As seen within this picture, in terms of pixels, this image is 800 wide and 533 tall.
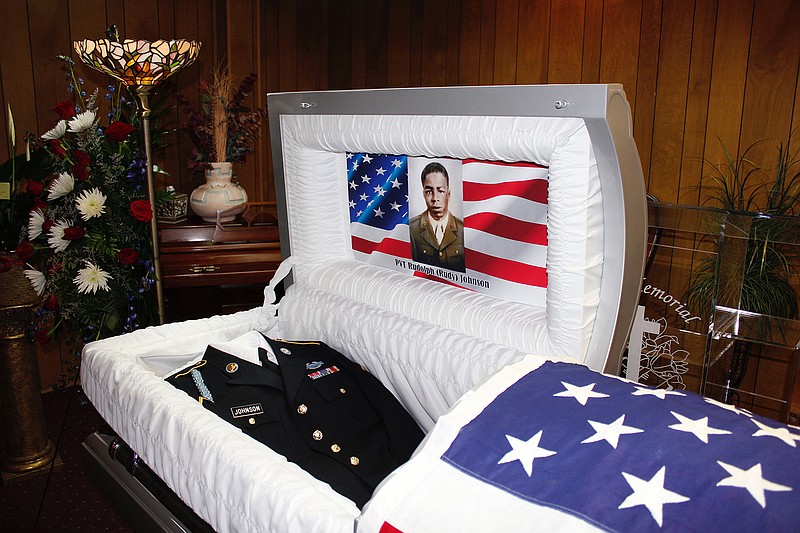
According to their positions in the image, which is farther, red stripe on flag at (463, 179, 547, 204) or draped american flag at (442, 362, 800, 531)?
red stripe on flag at (463, 179, 547, 204)

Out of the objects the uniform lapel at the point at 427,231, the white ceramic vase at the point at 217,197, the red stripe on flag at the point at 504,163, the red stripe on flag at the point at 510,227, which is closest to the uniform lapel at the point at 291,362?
the uniform lapel at the point at 427,231

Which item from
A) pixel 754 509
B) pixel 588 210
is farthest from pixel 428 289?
pixel 754 509

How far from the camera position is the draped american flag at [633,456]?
2.72ft

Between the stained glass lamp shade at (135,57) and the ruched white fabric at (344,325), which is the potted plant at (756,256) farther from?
the stained glass lamp shade at (135,57)

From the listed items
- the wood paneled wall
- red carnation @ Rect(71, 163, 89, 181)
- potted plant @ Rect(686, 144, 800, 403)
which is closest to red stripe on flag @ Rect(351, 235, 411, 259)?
potted plant @ Rect(686, 144, 800, 403)

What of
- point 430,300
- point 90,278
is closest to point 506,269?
point 430,300

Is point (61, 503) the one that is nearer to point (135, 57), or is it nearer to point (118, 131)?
point (118, 131)

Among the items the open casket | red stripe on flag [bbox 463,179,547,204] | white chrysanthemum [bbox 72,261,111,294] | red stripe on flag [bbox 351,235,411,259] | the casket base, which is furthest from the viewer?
white chrysanthemum [bbox 72,261,111,294]

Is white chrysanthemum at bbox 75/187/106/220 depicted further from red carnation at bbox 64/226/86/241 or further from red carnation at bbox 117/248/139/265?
red carnation at bbox 117/248/139/265

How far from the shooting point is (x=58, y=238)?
8.35 feet

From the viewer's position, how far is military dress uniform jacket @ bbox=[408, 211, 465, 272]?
1.90 metres

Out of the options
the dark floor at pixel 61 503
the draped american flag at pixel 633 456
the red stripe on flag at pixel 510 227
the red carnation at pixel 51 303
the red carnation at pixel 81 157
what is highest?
the red carnation at pixel 81 157

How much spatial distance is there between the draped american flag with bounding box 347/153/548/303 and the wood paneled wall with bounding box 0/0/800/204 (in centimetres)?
173

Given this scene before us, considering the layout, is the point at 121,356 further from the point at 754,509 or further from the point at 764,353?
the point at 764,353
